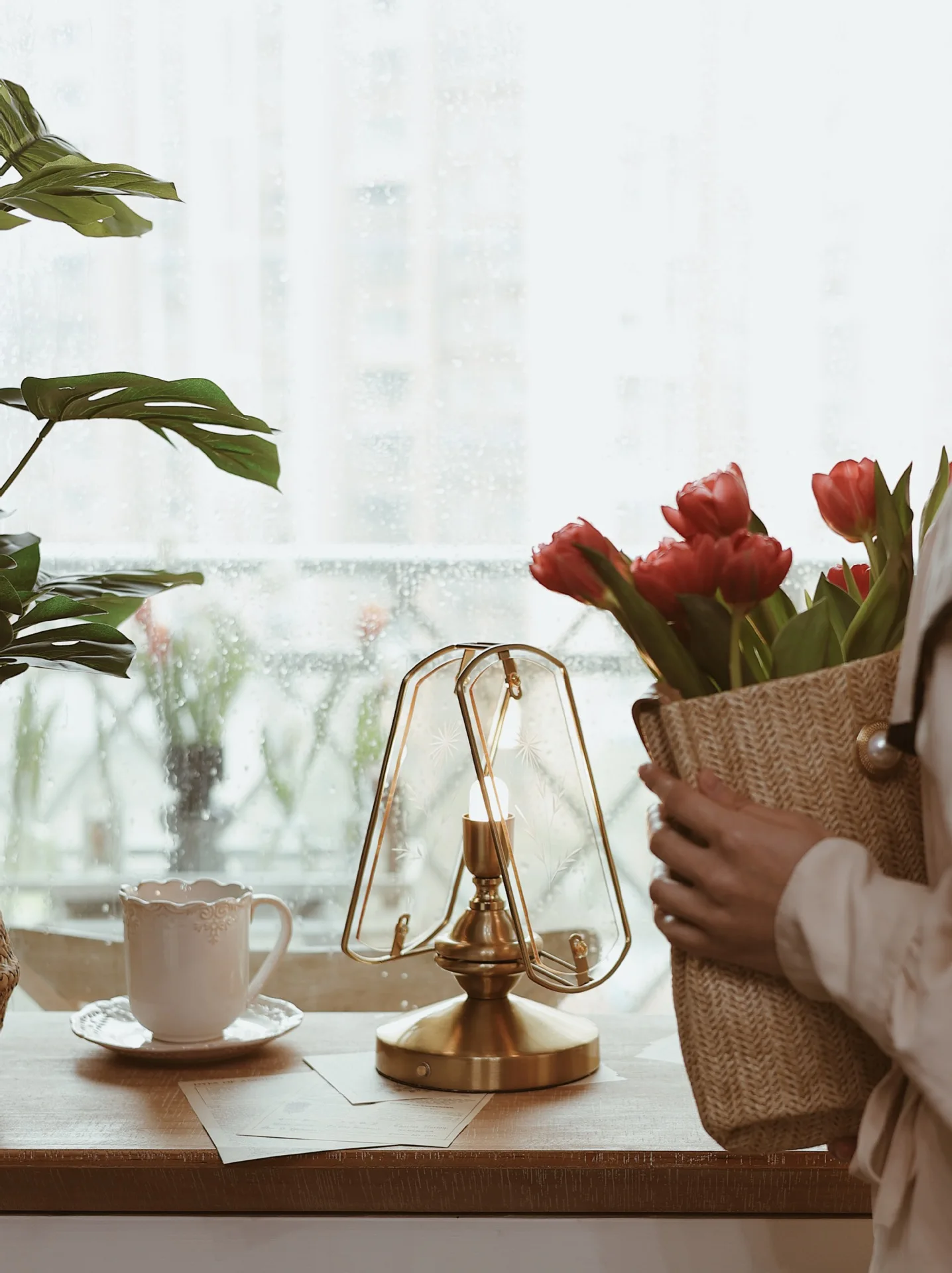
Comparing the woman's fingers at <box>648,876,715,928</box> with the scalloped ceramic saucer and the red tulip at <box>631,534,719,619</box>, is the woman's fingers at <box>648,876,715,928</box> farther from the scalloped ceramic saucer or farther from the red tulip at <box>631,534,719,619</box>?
the scalloped ceramic saucer

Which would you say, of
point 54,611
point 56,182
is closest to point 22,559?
point 54,611

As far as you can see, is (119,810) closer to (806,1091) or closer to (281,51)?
(281,51)

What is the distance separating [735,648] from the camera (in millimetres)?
659

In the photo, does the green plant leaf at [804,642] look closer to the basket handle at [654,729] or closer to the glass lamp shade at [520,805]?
the basket handle at [654,729]

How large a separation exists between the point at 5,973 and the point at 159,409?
43cm

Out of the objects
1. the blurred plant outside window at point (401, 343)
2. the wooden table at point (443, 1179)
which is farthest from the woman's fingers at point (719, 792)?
the blurred plant outside window at point (401, 343)

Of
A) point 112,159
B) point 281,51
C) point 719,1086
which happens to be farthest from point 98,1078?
point 281,51

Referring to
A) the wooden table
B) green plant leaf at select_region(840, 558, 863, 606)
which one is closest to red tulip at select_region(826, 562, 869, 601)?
green plant leaf at select_region(840, 558, 863, 606)

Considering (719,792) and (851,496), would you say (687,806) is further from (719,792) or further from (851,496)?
(851,496)

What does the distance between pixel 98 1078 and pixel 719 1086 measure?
534 mm

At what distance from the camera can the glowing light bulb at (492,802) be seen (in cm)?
96

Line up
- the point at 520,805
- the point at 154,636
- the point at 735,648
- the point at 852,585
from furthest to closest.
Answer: the point at 154,636 < the point at 520,805 < the point at 852,585 < the point at 735,648

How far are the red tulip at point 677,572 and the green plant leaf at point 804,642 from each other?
0.05 metres

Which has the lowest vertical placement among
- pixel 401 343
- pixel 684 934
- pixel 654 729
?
pixel 684 934
